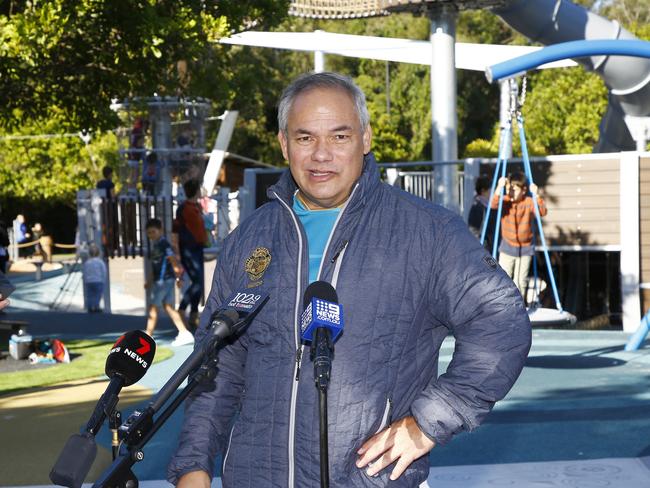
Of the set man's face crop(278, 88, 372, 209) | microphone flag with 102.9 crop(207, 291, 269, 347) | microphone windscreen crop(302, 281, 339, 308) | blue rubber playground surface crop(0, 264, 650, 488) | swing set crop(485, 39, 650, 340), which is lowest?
blue rubber playground surface crop(0, 264, 650, 488)

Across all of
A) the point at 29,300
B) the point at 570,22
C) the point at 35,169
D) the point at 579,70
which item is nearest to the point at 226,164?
the point at 35,169

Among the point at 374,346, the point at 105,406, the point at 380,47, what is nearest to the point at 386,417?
the point at 374,346

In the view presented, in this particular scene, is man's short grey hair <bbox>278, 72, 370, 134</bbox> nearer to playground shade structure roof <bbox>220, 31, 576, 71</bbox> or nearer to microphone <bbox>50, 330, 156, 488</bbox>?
microphone <bbox>50, 330, 156, 488</bbox>

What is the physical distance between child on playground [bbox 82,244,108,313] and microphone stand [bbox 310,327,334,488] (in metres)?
18.3

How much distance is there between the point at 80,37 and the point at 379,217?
11029mm

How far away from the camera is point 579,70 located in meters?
47.6

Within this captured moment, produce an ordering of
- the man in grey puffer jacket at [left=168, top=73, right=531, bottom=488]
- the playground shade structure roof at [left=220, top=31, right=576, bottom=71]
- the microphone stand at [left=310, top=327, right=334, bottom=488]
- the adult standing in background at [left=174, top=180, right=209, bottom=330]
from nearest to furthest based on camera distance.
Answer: the microphone stand at [left=310, top=327, right=334, bottom=488]
the man in grey puffer jacket at [left=168, top=73, right=531, bottom=488]
the adult standing in background at [left=174, top=180, right=209, bottom=330]
the playground shade structure roof at [left=220, top=31, right=576, bottom=71]

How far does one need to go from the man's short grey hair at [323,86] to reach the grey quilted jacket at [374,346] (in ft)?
0.66

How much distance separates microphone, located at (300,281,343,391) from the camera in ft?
8.37

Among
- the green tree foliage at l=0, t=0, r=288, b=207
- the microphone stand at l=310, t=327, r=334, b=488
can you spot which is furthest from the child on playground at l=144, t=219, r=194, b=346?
the microphone stand at l=310, t=327, r=334, b=488

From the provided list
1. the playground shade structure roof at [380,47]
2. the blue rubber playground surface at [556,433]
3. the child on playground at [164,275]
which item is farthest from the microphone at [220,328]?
the playground shade structure roof at [380,47]

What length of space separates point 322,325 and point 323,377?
14cm

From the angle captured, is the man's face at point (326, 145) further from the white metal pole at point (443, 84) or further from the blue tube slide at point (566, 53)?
the white metal pole at point (443, 84)

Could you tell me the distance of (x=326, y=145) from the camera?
3.03 m
